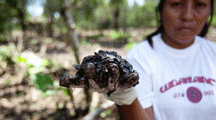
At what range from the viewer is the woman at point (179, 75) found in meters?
1.33

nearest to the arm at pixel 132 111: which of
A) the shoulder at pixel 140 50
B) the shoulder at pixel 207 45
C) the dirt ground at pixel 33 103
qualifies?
the shoulder at pixel 140 50

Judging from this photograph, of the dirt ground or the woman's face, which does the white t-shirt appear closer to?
the woman's face

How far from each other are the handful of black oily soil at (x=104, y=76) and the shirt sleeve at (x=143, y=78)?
20.0 inches

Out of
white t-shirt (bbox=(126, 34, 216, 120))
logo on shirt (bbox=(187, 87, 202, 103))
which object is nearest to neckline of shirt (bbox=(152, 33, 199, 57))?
white t-shirt (bbox=(126, 34, 216, 120))

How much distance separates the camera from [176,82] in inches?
55.4

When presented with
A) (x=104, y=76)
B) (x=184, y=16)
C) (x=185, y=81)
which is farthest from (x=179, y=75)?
(x=104, y=76)

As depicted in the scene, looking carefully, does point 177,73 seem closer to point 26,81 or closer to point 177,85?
point 177,85

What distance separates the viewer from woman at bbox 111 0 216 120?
1.33 m

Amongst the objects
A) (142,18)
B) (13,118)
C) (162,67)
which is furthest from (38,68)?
(142,18)

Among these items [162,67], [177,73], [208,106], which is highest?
[162,67]

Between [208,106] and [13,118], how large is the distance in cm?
332

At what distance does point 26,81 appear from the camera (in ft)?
12.9

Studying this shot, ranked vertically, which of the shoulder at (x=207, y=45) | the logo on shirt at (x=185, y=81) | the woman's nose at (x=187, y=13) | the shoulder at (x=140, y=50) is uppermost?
the woman's nose at (x=187, y=13)

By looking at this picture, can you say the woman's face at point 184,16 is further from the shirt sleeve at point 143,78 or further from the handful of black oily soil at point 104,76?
the handful of black oily soil at point 104,76
